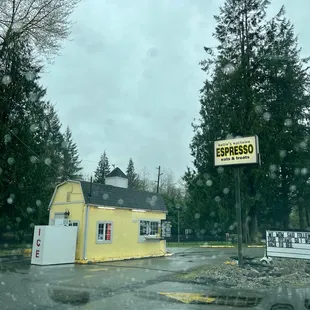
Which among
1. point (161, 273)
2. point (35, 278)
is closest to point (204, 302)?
point (161, 273)

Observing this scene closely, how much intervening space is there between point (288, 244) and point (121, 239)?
9.35 m

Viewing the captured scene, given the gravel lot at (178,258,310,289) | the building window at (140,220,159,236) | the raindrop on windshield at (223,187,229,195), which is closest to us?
the gravel lot at (178,258,310,289)

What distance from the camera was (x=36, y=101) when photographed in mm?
28562

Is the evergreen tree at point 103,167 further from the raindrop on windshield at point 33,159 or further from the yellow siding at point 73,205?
the yellow siding at point 73,205

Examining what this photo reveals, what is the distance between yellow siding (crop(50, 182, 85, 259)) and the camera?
18.0 m

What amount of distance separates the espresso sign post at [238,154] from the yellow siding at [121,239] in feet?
24.8

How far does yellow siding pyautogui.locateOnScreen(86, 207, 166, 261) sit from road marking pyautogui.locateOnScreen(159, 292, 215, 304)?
31.5 ft

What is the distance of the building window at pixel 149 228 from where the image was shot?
21469 millimetres

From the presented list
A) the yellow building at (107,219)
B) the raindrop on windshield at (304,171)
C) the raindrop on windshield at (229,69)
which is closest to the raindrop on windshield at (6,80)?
the yellow building at (107,219)

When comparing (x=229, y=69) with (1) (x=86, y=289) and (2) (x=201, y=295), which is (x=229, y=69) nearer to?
(2) (x=201, y=295)

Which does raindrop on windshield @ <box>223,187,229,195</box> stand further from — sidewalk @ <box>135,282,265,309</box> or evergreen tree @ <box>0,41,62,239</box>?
sidewalk @ <box>135,282,265,309</box>

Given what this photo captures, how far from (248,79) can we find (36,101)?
18.3 meters

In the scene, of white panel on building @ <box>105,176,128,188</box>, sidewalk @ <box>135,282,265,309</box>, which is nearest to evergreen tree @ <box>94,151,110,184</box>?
white panel on building @ <box>105,176,128,188</box>

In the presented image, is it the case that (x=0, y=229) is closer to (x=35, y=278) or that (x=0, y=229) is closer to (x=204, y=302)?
(x=35, y=278)
